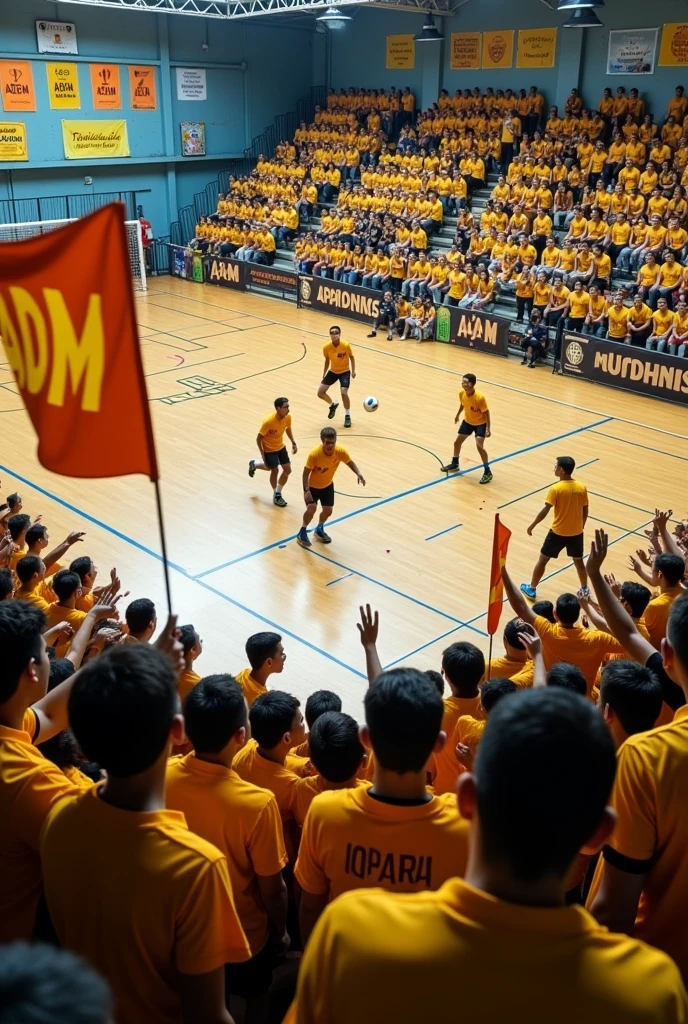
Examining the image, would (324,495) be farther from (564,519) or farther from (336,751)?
(336,751)

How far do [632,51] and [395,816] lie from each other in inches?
943

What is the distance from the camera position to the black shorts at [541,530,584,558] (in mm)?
9500

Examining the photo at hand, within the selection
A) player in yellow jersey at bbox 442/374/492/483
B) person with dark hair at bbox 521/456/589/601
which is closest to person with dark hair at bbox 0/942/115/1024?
person with dark hair at bbox 521/456/589/601

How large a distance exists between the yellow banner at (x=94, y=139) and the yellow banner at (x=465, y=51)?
9850 mm

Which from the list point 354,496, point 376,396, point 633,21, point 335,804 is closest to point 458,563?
point 354,496

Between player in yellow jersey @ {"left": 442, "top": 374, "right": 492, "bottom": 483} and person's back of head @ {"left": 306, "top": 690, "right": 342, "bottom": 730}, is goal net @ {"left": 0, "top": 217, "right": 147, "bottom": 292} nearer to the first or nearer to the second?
player in yellow jersey @ {"left": 442, "top": 374, "right": 492, "bottom": 483}

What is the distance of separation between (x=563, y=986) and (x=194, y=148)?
30.0 metres

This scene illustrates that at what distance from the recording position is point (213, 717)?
3.18 metres

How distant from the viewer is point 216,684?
3.33 m

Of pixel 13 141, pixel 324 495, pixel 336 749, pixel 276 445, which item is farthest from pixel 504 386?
pixel 13 141

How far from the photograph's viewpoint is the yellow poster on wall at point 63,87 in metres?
24.6

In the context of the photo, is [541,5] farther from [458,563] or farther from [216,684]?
[216,684]

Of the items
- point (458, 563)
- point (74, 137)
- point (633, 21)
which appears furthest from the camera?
point (74, 137)

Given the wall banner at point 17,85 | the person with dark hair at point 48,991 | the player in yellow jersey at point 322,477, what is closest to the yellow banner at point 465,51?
the wall banner at point 17,85
